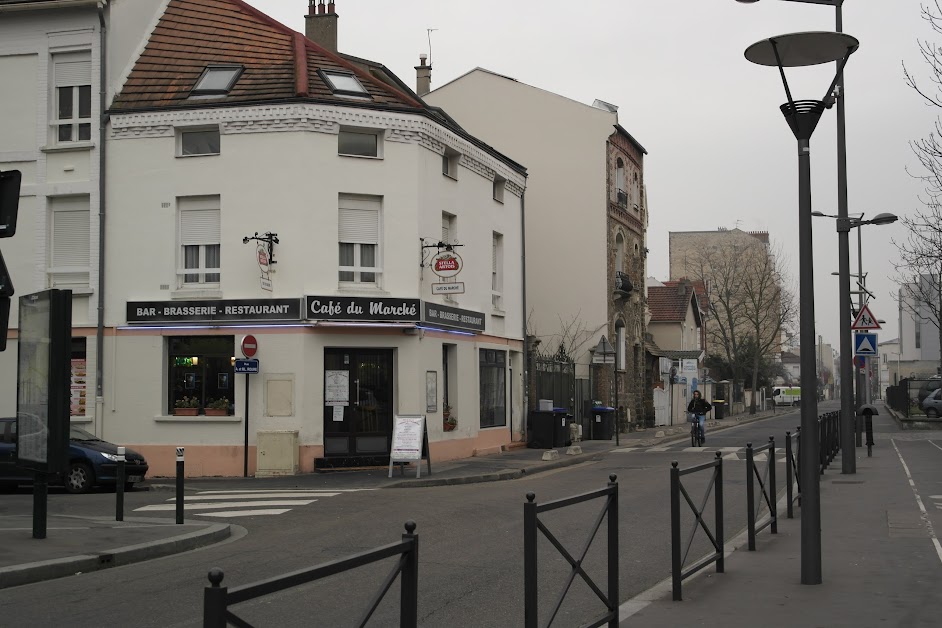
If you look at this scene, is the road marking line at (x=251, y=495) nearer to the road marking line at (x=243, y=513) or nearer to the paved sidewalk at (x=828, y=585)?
the road marking line at (x=243, y=513)

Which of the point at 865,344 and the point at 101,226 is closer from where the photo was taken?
the point at 101,226

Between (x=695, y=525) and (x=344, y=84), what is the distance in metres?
17.5

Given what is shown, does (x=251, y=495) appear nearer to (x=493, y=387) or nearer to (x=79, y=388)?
(x=79, y=388)

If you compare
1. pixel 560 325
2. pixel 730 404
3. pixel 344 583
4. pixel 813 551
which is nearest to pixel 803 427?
pixel 813 551

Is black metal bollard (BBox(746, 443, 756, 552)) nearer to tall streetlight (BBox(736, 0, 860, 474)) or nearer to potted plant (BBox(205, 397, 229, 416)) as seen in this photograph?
tall streetlight (BBox(736, 0, 860, 474))

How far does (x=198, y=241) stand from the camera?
22891 millimetres

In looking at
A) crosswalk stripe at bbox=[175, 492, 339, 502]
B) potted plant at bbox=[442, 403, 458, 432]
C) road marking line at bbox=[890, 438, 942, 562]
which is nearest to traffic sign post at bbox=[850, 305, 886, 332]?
road marking line at bbox=[890, 438, 942, 562]

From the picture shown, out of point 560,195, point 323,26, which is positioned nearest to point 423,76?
point 560,195

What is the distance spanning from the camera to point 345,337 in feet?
74.2

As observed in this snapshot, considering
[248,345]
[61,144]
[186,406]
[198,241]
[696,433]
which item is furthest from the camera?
[696,433]

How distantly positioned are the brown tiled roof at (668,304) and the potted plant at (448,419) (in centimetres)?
3563

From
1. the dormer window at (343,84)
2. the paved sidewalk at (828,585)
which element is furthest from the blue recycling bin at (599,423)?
the paved sidewalk at (828,585)

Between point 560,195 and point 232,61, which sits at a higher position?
point 232,61

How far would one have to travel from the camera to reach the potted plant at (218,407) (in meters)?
22.4
